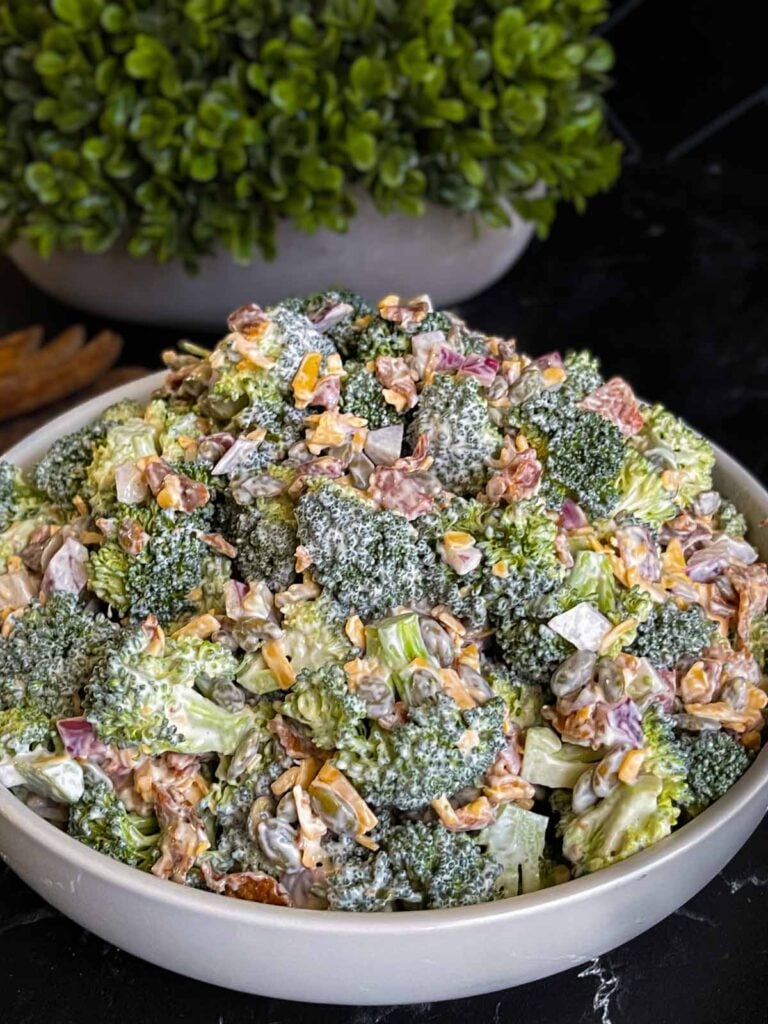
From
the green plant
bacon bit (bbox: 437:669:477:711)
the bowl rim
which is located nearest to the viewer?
the bowl rim

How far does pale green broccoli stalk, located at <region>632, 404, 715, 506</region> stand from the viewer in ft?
3.59

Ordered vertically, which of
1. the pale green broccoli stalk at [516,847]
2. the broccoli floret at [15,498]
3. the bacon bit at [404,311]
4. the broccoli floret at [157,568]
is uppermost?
the bacon bit at [404,311]

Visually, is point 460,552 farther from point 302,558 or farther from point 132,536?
point 132,536

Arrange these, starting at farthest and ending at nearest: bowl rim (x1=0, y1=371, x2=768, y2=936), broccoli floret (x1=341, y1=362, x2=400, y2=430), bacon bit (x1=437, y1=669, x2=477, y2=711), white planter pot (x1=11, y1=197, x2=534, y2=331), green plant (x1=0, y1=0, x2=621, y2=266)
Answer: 1. white planter pot (x1=11, y1=197, x2=534, y2=331)
2. green plant (x1=0, y1=0, x2=621, y2=266)
3. broccoli floret (x1=341, y1=362, x2=400, y2=430)
4. bacon bit (x1=437, y1=669, x2=477, y2=711)
5. bowl rim (x1=0, y1=371, x2=768, y2=936)

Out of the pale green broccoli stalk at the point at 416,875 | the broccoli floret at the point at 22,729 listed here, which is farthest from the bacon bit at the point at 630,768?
the broccoli floret at the point at 22,729

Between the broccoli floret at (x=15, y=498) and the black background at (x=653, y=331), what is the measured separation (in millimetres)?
317

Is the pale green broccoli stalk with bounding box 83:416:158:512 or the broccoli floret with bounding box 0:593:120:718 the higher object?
the pale green broccoli stalk with bounding box 83:416:158:512

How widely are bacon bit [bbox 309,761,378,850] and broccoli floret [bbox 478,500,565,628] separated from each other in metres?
0.18

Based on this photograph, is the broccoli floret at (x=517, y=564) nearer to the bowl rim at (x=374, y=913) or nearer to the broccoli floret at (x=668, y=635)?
the broccoli floret at (x=668, y=635)

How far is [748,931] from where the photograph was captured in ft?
3.27

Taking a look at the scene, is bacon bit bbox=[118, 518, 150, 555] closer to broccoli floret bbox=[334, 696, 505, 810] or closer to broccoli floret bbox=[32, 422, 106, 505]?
broccoli floret bbox=[32, 422, 106, 505]

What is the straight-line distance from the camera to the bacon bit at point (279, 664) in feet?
3.04

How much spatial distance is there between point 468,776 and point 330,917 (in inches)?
5.8

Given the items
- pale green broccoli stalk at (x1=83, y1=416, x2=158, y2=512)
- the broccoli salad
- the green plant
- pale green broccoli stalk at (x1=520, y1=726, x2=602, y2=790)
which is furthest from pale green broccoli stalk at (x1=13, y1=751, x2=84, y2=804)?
the green plant
